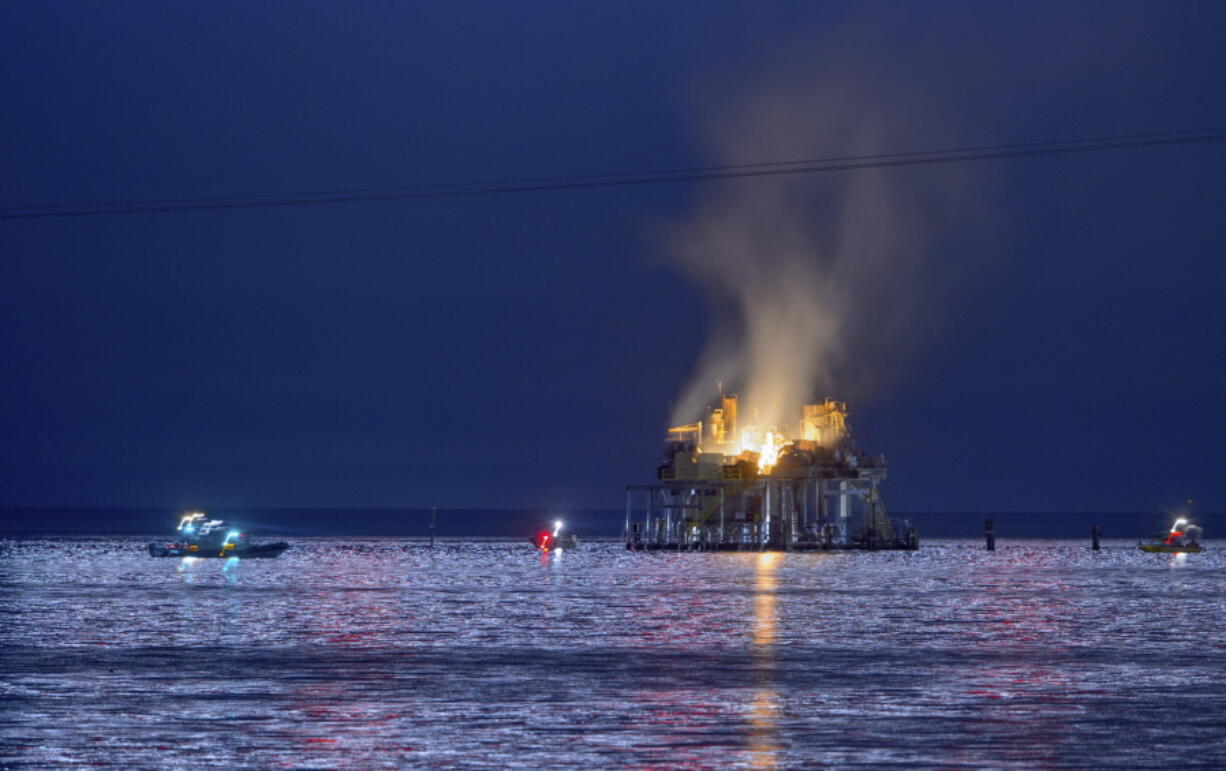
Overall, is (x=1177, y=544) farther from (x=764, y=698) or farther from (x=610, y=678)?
(x=764, y=698)

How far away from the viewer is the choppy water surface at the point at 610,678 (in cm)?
2491

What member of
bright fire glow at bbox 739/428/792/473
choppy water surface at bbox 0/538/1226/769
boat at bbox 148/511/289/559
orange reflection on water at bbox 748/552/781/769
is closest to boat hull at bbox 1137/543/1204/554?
bright fire glow at bbox 739/428/792/473

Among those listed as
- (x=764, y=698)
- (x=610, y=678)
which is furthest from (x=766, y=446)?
(x=764, y=698)

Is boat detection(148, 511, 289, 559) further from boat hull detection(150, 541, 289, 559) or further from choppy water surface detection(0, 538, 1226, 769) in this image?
choppy water surface detection(0, 538, 1226, 769)

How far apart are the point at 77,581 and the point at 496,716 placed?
64.0 m

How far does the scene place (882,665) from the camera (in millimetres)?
38406

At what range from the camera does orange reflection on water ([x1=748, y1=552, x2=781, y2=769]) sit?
80.1 ft

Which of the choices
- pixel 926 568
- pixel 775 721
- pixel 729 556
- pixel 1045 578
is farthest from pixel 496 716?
pixel 729 556

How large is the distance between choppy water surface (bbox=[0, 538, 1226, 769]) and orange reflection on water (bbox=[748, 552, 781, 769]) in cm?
12

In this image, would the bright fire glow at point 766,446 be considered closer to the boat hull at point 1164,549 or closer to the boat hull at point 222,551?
Result: the boat hull at point 1164,549

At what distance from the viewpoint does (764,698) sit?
3148 centimetres

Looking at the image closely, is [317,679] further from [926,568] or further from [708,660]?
[926,568]

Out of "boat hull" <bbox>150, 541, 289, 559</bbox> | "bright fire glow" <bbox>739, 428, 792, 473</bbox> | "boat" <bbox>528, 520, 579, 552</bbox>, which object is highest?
"bright fire glow" <bbox>739, 428, 792, 473</bbox>

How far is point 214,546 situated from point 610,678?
10961cm
